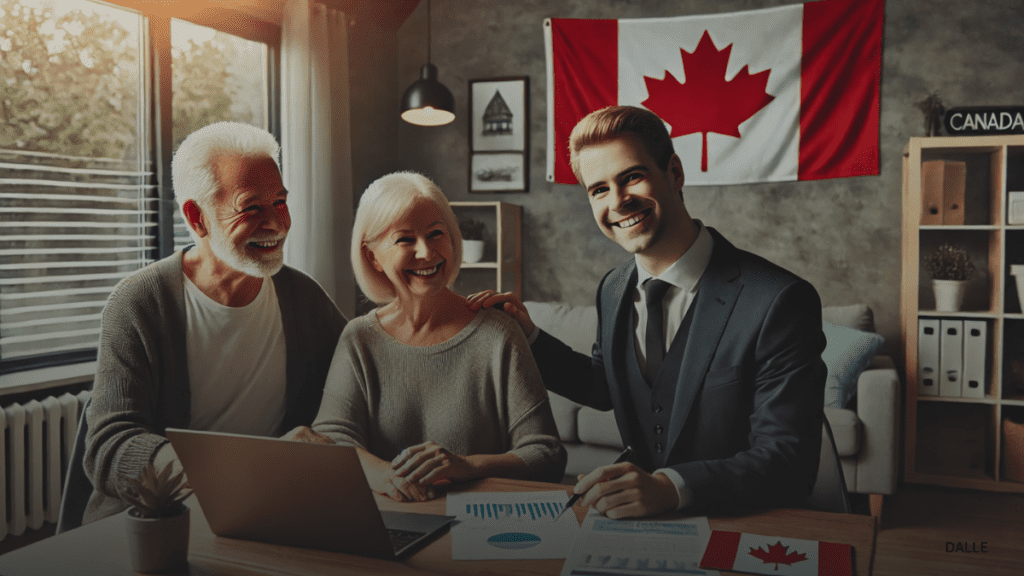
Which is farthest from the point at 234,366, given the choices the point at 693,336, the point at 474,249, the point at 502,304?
the point at 474,249

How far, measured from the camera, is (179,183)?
5.55ft

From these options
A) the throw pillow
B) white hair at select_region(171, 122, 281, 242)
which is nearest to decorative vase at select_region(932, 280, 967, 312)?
the throw pillow

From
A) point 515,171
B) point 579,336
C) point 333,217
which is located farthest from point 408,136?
point 579,336

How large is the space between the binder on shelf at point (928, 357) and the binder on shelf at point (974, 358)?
0.12 metres

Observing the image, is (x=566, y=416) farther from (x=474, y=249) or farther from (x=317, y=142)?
(x=317, y=142)

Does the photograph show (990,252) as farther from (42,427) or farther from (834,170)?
(42,427)

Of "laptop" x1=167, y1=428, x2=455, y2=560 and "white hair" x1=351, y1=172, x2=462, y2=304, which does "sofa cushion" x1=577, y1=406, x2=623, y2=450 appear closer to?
"white hair" x1=351, y1=172, x2=462, y2=304

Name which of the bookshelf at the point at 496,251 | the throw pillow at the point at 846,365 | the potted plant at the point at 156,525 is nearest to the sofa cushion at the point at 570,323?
the bookshelf at the point at 496,251

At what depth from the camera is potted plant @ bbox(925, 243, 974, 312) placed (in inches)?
134

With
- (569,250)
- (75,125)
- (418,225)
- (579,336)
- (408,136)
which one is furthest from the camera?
(408,136)

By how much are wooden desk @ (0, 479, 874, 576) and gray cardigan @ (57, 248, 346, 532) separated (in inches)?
14.7

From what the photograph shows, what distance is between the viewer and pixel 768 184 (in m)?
3.99

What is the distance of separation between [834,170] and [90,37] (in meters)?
3.53

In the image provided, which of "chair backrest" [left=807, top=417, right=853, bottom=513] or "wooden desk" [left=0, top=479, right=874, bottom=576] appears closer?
"wooden desk" [left=0, top=479, right=874, bottom=576]
